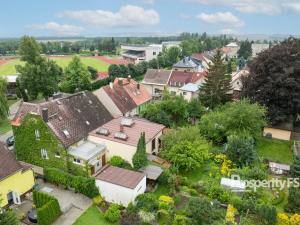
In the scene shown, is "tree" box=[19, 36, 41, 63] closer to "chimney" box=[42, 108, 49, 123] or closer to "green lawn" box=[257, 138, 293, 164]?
"chimney" box=[42, 108, 49, 123]

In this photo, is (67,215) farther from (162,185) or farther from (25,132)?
(25,132)

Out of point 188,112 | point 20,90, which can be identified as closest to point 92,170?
point 188,112

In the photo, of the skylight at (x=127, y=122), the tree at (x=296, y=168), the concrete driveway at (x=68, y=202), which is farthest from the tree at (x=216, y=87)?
the concrete driveway at (x=68, y=202)

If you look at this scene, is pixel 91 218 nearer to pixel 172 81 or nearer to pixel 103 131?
pixel 103 131

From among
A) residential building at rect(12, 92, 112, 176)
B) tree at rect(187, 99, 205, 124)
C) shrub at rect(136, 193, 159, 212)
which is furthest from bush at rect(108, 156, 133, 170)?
tree at rect(187, 99, 205, 124)

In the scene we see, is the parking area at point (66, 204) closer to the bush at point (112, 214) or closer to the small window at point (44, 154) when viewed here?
the bush at point (112, 214)

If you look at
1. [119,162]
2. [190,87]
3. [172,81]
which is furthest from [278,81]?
[172,81]
